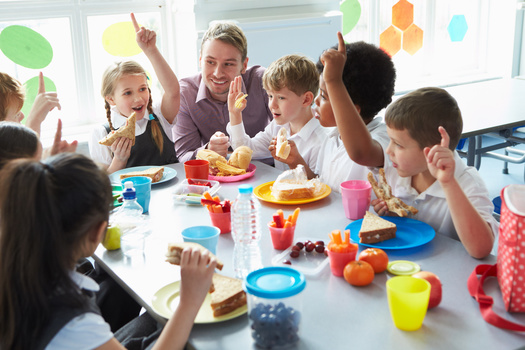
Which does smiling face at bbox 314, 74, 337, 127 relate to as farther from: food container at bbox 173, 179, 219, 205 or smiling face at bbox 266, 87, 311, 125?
food container at bbox 173, 179, 219, 205

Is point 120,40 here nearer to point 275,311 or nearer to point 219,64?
point 219,64

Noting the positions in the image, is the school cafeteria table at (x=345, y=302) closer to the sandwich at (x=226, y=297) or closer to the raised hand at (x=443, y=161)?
the sandwich at (x=226, y=297)

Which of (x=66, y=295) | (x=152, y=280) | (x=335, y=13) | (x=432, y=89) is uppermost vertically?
(x=335, y=13)

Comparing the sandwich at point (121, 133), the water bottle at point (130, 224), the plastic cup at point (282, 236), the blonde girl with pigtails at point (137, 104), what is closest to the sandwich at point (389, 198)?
the plastic cup at point (282, 236)

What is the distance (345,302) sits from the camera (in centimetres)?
132

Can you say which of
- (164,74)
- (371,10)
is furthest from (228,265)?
(371,10)

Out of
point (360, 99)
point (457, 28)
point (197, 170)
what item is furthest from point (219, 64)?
point (457, 28)

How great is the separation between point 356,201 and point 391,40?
3.79 m

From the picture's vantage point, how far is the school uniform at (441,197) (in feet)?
5.33

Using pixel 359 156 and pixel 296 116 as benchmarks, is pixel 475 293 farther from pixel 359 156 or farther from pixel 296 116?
pixel 296 116

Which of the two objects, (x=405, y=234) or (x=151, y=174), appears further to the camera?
(x=151, y=174)

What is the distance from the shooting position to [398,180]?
1.91 m

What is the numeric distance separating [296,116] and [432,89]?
93cm

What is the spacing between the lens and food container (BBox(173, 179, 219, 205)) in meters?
2.07
